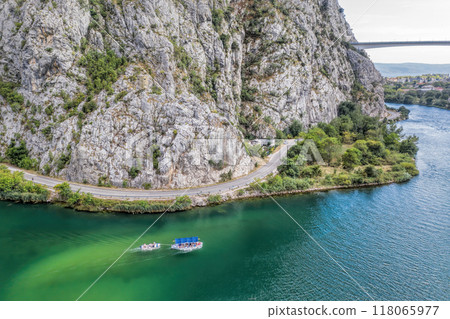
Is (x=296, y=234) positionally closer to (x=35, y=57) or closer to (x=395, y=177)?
(x=395, y=177)

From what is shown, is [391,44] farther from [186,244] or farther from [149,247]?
[149,247]

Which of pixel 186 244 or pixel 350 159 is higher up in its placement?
pixel 350 159

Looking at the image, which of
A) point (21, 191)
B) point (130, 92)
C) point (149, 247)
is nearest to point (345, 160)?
point (130, 92)

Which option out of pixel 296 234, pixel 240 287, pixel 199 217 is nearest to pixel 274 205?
pixel 296 234

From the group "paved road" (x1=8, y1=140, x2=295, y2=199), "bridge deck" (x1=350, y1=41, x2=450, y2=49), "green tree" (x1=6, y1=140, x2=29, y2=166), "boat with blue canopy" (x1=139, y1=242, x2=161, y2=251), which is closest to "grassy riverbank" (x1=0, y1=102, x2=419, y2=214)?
"paved road" (x1=8, y1=140, x2=295, y2=199)

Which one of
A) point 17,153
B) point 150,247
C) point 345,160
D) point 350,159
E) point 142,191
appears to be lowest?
point 150,247

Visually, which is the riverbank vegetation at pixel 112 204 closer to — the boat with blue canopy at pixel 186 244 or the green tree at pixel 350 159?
the boat with blue canopy at pixel 186 244
